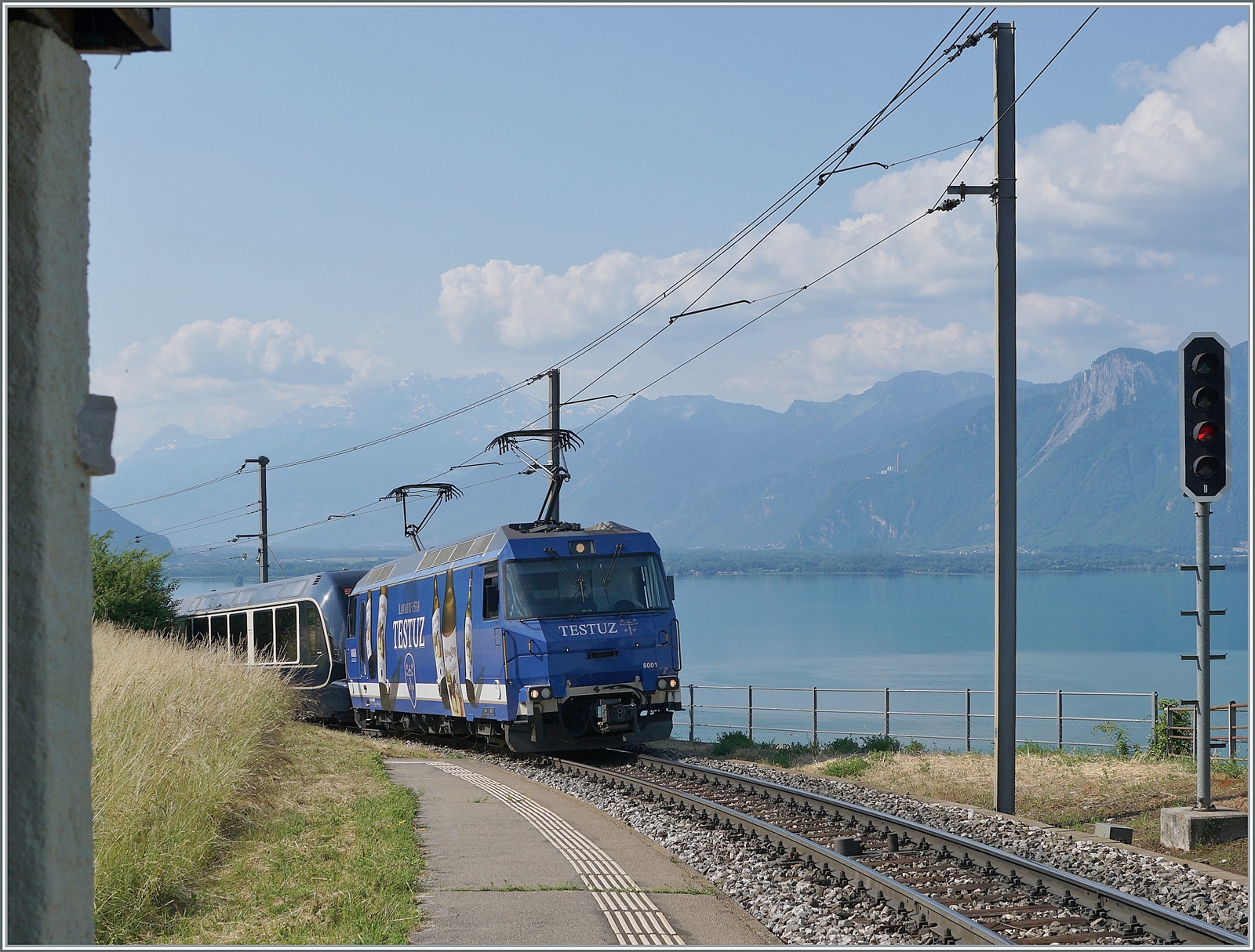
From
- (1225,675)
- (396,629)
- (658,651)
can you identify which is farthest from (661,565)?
(1225,675)

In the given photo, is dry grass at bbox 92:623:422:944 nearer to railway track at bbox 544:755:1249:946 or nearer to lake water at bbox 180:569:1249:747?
railway track at bbox 544:755:1249:946

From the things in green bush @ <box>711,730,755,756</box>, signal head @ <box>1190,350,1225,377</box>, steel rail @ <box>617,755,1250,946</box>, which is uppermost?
signal head @ <box>1190,350,1225,377</box>

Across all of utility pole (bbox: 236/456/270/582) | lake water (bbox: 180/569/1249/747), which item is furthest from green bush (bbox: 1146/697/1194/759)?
utility pole (bbox: 236/456/270/582)

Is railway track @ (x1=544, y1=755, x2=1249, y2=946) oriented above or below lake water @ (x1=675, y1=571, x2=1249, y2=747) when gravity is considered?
above

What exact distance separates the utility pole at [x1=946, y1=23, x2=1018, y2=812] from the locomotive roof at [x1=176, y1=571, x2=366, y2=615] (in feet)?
57.8

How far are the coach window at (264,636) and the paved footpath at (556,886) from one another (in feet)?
54.8

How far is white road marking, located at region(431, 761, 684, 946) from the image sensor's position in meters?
7.20

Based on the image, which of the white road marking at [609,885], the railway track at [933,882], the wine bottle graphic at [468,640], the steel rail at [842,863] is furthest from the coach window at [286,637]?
the railway track at [933,882]

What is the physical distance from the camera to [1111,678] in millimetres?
82562

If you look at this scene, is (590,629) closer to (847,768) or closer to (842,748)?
(847,768)

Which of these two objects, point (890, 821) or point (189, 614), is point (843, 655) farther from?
point (890, 821)

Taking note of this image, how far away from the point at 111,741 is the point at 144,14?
670 cm

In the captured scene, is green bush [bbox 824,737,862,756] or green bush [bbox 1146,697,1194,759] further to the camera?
green bush [bbox 824,737,862,756]

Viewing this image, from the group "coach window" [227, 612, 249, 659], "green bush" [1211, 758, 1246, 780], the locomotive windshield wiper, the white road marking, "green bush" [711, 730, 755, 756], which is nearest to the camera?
the white road marking
